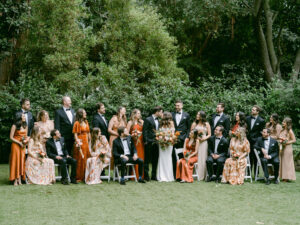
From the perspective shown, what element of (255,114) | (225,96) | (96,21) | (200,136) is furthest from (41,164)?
(96,21)

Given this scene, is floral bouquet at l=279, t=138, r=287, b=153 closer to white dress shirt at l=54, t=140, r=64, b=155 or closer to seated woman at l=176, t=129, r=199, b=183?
seated woman at l=176, t=129, r=199, b=183

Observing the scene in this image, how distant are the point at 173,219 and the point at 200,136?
4160 mm

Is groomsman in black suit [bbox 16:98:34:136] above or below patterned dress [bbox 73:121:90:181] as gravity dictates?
above

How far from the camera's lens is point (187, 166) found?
9.56 meters

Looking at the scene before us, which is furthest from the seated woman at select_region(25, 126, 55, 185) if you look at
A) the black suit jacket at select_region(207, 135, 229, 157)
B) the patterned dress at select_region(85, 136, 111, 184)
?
the black suit jacket at select_region(207, 135, 229, 157)

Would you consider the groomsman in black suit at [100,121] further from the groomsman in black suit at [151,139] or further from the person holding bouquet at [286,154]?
the person holding bouquet at [286,154]

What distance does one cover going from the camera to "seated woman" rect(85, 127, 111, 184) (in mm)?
9156

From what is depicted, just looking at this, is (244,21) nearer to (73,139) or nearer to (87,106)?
(87,106)

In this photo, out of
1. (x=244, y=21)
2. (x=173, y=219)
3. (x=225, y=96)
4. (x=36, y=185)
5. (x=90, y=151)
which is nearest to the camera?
(x=173, y=219)

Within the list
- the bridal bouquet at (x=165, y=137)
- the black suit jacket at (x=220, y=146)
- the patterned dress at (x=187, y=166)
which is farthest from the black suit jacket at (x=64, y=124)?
the black suit jacket at (x=220, y=146)

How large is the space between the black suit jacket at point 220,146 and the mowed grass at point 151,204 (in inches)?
37.3

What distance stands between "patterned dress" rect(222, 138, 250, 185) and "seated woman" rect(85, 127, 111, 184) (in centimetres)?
288

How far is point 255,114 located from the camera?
34.1 ft

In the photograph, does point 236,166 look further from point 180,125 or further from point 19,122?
point 19,122
